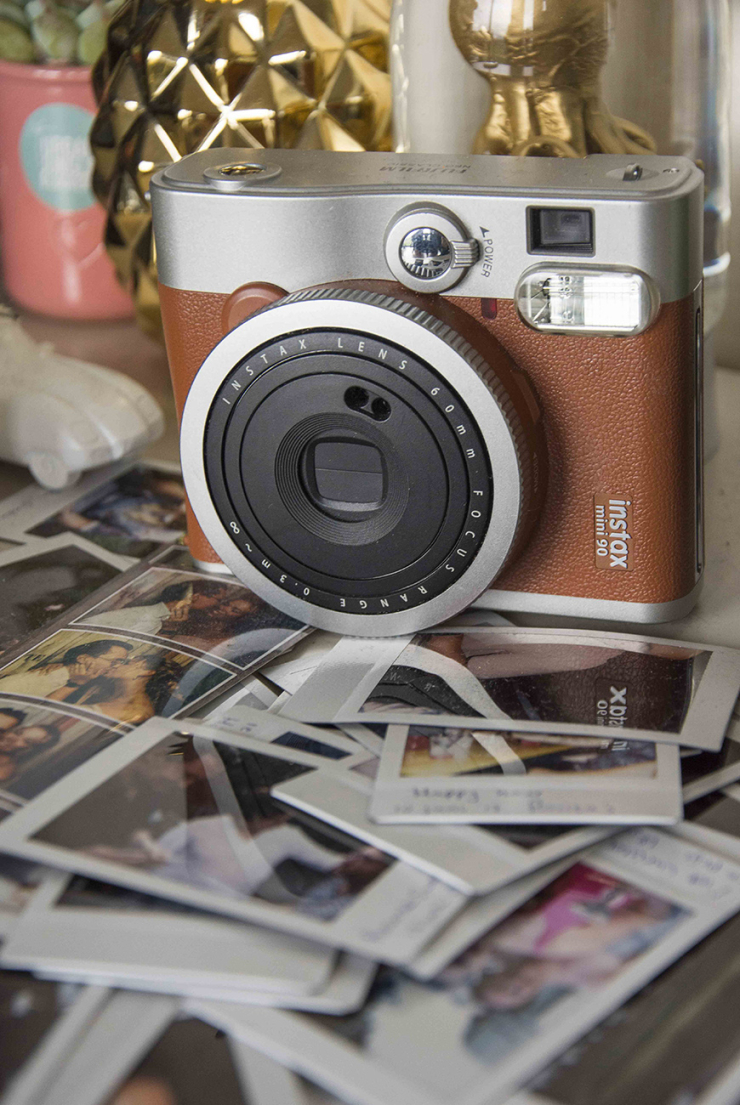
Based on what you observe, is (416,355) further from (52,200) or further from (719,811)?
(52,200)

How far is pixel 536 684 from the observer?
51 cm

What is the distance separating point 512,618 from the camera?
22.6 inches

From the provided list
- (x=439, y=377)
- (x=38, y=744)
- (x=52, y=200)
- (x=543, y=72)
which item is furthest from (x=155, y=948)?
(x=52, y=200)

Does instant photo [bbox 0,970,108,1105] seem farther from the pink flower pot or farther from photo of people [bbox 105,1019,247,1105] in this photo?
the pink flower pot

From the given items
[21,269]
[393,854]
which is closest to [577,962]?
[393,854]

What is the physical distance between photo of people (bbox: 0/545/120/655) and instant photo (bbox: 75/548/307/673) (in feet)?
0.07

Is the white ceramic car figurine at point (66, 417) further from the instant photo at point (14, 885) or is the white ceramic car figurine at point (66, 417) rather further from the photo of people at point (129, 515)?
the instant photo at point (14, 885)

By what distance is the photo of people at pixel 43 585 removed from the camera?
0.59 metres

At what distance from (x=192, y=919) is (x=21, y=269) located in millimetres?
662

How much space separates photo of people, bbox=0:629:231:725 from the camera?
513mm

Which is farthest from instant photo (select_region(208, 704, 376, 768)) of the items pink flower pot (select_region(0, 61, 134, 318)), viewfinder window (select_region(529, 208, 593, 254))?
pink flower pot (select_region(0, 61, 134, 318))

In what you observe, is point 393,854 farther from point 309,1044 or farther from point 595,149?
point 595,149

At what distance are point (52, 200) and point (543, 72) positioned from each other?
1.35 ft

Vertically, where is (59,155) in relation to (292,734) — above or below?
above
